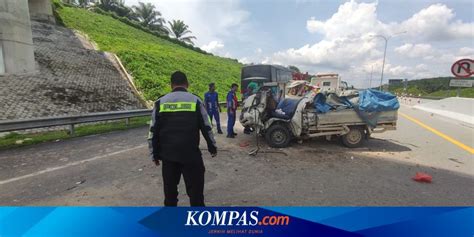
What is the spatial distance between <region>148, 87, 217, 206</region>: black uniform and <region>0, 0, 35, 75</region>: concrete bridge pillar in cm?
1188

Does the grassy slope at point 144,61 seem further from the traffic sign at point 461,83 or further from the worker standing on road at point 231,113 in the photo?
the traffic sign at point 461,83

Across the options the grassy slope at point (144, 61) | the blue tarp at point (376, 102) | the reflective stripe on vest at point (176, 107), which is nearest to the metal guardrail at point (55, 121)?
the reflective stripe on vest at point (176, 107)

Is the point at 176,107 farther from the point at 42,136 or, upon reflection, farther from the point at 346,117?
the point at 42,136

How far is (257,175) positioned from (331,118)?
3218mm

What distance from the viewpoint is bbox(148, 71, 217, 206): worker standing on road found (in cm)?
296

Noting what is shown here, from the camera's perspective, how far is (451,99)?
49.2 feet

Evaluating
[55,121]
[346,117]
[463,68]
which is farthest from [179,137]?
[463,68]

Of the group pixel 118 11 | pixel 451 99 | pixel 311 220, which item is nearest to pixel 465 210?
pixel 311 220

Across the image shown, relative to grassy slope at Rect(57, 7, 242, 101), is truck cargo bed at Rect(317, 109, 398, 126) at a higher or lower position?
lower

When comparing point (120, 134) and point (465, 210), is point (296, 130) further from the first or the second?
point (120, 134)

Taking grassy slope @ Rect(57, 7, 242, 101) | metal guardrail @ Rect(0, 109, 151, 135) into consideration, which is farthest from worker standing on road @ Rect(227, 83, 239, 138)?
grassy slope @ Rect(57, 7, 242, 101)

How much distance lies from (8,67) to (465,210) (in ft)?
49.5

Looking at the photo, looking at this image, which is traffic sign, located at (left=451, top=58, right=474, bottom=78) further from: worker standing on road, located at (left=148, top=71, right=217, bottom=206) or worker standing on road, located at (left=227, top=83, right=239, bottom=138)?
worker standing on road, located at (left=148, top=71, right=217, bottom=206)

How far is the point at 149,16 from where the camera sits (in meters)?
44.6
